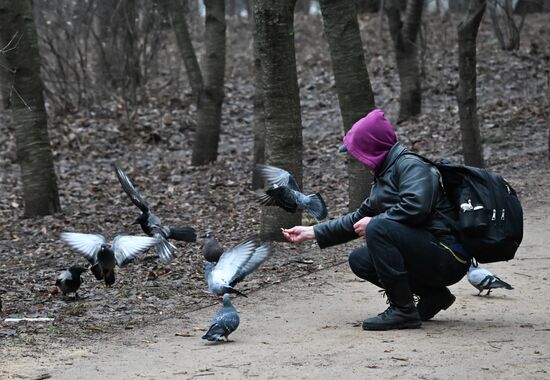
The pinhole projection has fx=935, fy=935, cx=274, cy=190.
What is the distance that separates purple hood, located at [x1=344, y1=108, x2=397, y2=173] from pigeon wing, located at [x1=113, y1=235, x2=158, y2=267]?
7.36 feet

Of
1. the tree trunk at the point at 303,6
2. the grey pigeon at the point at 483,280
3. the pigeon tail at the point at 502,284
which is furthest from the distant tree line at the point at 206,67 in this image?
the tree trunk at the point at 303,6

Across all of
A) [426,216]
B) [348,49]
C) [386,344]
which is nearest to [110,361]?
[386,344]

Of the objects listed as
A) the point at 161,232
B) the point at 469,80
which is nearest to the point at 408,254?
the point at 161,232

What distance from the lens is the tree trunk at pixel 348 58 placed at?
10.6 meters

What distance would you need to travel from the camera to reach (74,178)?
17.3 meters

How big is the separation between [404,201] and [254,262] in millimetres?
1307

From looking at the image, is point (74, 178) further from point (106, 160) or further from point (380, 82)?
point (380, 82)

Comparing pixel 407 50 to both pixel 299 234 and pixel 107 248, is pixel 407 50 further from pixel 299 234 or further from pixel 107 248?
pixel 299 234

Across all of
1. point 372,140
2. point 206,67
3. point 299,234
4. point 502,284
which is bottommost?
point 502,284

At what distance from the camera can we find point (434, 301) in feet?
22.6

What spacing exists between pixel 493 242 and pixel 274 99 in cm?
431

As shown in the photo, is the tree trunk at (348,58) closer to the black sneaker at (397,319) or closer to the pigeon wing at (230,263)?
the pigeon wing at (230,263)

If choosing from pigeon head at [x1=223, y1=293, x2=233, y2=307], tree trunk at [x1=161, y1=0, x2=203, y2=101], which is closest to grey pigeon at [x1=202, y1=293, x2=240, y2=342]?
pigeon head at [x1=223, y1=293, x2=233, y2=307]

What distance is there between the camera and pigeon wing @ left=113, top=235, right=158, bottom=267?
7.70 m
